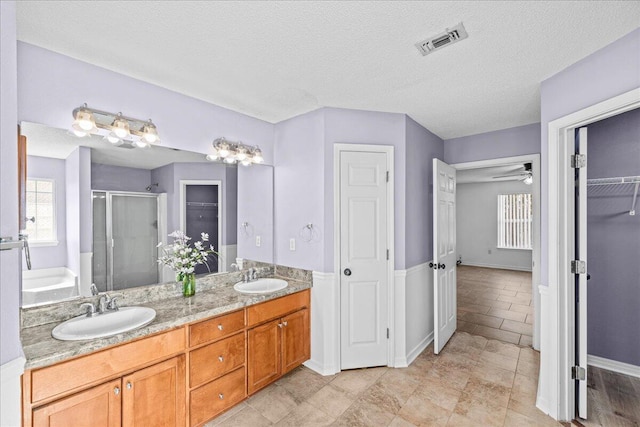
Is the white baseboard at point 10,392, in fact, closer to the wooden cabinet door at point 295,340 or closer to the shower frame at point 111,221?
the shower frame at point 111,221

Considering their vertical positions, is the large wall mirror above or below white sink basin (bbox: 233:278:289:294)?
→ above

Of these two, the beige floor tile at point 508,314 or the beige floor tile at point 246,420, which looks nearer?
the beige floor tile at point 246,420

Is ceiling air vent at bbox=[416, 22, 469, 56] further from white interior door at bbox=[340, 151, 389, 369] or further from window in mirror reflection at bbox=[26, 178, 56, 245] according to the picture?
window in mirror reflection at bbox=[26, 178, 56, 245]

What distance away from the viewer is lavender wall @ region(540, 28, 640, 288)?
1601 millimetres

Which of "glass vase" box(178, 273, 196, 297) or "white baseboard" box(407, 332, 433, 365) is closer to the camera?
"glass vase" box(178, 273, 196, 297)

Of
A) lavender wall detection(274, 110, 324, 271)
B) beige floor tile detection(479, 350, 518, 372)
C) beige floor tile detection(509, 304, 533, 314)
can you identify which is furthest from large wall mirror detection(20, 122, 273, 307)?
beige floor tile detection(509, 304, 533, 314)

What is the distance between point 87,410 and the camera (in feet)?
4.75

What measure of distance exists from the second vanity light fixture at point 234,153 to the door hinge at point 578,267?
2.70 meters

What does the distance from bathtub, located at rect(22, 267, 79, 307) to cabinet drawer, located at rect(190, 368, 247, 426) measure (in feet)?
3.40

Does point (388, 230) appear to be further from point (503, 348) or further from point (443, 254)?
point (503, 348)

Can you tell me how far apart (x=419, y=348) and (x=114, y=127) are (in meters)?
3.35

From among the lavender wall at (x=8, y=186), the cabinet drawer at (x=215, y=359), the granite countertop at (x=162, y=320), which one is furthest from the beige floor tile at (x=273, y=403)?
the lavender wall at (x=8, y=186)

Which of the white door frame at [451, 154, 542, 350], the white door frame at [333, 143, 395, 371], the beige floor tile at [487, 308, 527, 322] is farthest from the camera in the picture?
the beige floor tile at [487, 308, 527, 322]

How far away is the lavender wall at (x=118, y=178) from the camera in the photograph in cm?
203
